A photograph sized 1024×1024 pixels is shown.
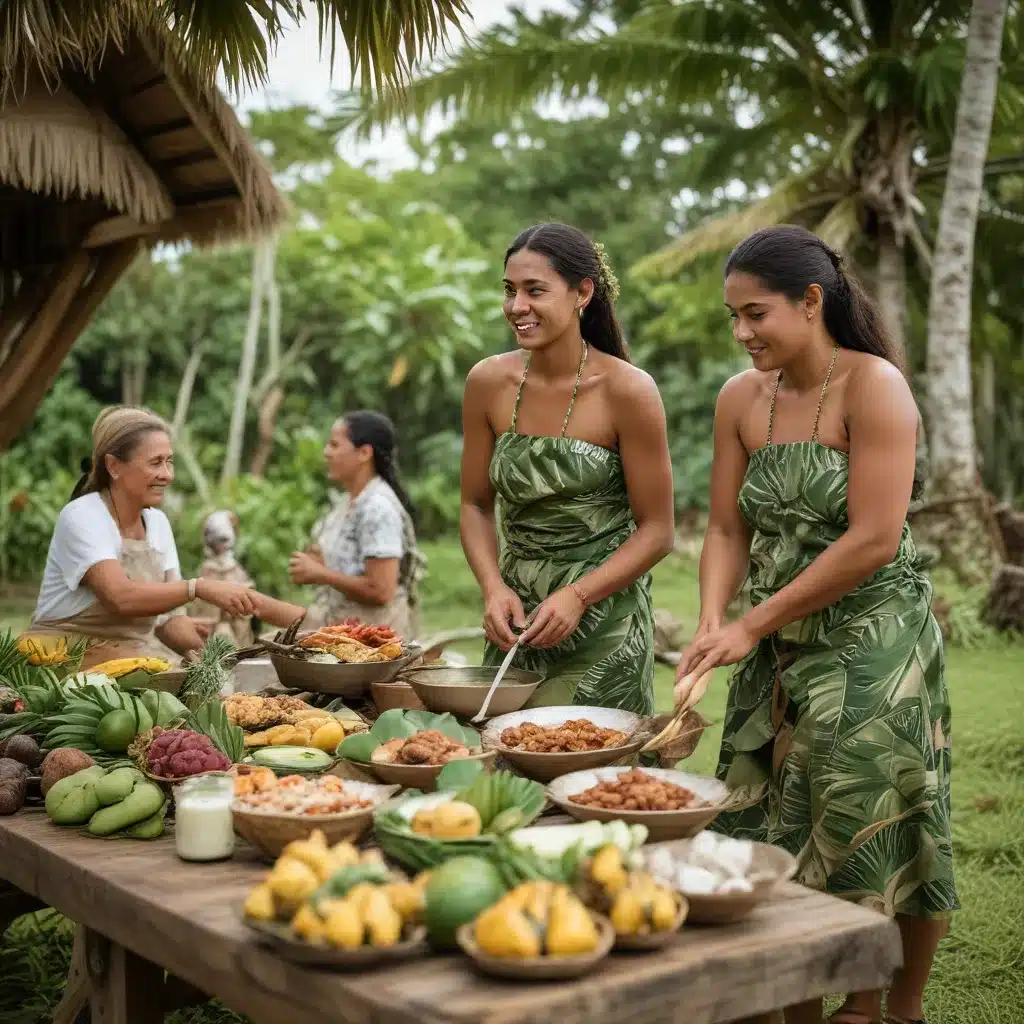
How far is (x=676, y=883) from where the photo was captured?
6.42 feet

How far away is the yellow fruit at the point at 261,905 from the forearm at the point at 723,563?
1.45 meters

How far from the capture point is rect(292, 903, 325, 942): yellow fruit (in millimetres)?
1743

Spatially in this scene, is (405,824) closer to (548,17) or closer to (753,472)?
(753,472)

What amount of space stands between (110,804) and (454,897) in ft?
3.03

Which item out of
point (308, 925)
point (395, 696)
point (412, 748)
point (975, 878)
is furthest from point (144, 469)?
point (975, 878)

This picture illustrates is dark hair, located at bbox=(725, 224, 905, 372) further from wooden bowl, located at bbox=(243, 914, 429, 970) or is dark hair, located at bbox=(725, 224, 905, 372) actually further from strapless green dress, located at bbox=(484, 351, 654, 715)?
wooden bowl, located at bbox=(243, 914, 429, 970)

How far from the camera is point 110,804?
2.44 meters

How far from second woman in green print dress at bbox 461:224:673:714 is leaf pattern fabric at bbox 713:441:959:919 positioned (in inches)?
20.5

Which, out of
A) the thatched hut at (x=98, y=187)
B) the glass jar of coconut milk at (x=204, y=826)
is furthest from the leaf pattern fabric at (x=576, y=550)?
the thatched hut at (x=98, y=187)

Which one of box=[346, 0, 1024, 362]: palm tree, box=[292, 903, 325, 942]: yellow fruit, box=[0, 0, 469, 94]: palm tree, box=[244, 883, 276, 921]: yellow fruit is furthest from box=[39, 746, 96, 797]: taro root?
box=[346, 0, 1024, 362]: palm tree

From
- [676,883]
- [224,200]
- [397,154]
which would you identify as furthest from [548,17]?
[676,883]

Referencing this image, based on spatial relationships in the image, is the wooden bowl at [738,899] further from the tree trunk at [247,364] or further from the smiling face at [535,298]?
the tree trunk at [247,364]

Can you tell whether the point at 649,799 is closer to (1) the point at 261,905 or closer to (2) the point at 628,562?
(1) the point at 261,905

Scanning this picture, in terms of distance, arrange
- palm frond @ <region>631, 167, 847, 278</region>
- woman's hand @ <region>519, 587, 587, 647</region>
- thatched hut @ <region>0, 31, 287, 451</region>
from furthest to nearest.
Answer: palm frond @ <region>631, 167, 847, 278</region> < thatched hut @ <region>0, 31, 287, 451</region> < woman's hand @ <region>519, 587, 587, 647</region>
